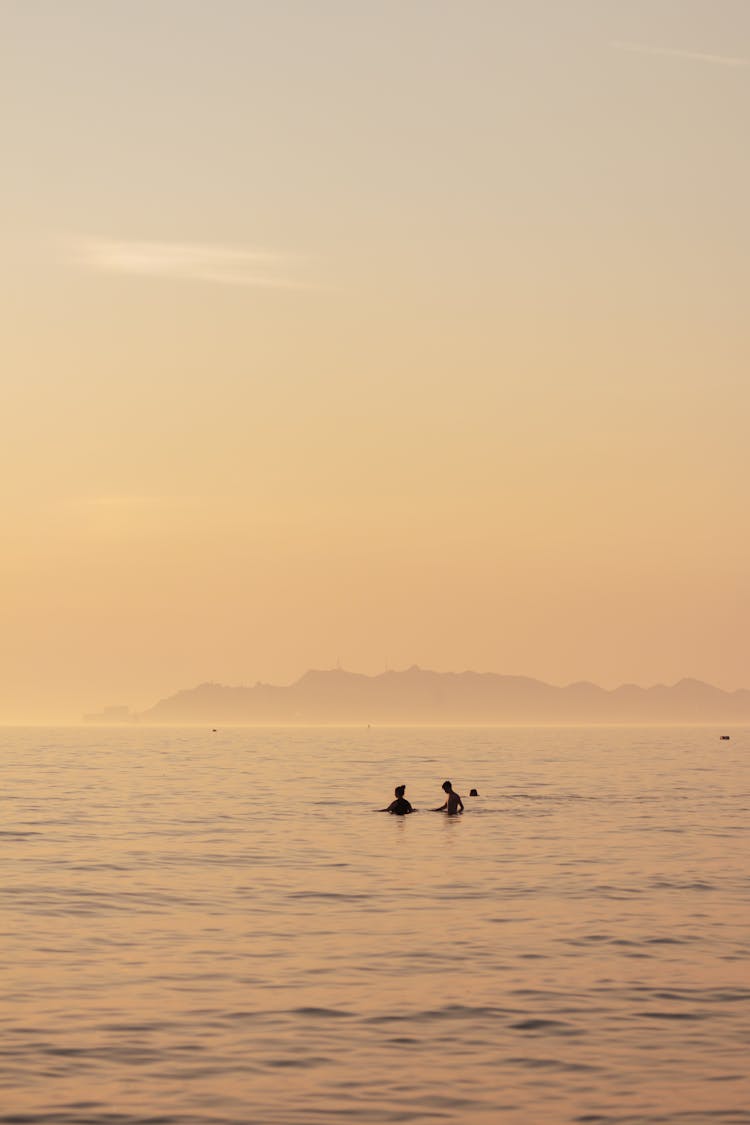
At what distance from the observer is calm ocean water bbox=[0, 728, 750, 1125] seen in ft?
57.1

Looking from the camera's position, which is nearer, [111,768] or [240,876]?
[240,876]

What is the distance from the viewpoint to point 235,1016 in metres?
21.3

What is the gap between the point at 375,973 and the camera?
80.8 feet

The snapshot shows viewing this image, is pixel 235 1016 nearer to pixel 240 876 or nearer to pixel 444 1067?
pixel 444 1067

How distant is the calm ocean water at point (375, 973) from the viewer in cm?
1739

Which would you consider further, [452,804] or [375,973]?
[452,804]

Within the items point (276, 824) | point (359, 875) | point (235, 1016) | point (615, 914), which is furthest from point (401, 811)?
point (235, 1016)

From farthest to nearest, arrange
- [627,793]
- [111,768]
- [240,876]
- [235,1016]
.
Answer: [111,768]
[627,793]
[240,876]
[235,1016]

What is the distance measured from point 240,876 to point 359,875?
Answer: 290 cm

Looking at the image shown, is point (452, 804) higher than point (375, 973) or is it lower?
higher

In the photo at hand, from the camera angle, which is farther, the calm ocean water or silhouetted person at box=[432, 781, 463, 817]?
silhouetted person at box=[432, 781, 463, 817]

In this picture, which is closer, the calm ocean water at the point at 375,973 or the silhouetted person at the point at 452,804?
the calm ocean water at the point at 375,973

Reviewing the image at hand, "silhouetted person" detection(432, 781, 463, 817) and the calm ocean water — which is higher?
"silhouetted person" detection(432, 781, 463, 817)

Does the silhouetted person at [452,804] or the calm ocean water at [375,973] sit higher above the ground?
the silhouetted person at [452,804]
